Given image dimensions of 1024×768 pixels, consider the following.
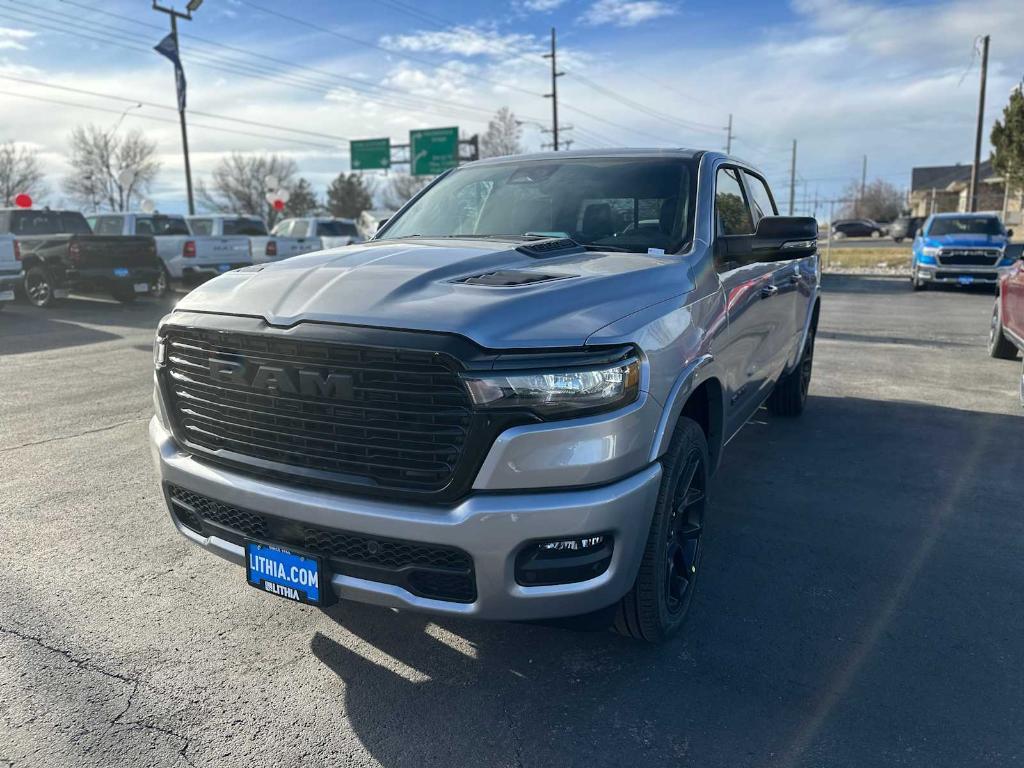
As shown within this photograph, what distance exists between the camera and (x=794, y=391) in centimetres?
650

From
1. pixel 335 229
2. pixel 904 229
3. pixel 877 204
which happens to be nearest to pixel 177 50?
pixel 335 229

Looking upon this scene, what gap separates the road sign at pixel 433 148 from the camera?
37.4m

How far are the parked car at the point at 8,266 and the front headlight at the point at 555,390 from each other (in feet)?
47.7

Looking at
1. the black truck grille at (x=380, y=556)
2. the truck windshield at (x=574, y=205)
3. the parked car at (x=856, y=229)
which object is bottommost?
the black truck grille at (x=380, y=556)

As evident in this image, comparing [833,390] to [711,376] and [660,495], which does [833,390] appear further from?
[660,495]

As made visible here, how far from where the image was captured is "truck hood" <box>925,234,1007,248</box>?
17.2 metres

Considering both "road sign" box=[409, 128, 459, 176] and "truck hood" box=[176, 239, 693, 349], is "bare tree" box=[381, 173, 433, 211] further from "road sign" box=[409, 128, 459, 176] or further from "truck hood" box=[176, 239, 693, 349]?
"truck hood" box=[176, 239, 693, 349]

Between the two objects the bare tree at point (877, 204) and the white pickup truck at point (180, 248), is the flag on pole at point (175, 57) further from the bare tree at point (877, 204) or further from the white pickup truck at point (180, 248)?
the bare tree at point (877, 204)

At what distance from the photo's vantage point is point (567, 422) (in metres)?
2.29

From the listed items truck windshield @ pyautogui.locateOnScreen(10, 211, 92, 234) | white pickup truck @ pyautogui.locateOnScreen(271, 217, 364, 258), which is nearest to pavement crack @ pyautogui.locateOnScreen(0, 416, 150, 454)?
truck windshield @ pyautogui.locateOnScreen(10, 211, 92, 234)

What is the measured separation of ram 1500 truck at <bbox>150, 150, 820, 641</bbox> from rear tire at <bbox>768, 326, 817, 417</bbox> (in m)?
3.44

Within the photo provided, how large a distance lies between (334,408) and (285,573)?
0.61 metres

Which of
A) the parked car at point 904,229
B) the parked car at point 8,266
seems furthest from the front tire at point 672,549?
the parked car at point 904,229

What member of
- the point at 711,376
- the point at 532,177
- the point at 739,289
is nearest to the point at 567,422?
the point at 711,376
